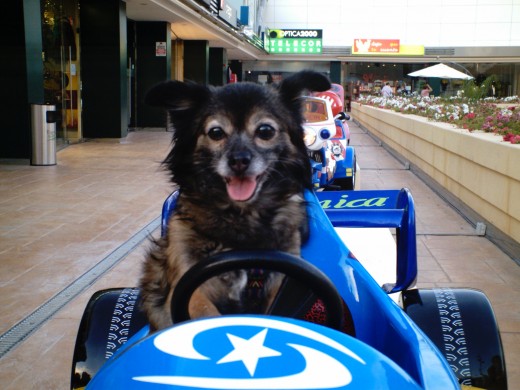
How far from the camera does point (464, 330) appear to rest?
2549mm

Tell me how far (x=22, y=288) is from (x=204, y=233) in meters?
3.22

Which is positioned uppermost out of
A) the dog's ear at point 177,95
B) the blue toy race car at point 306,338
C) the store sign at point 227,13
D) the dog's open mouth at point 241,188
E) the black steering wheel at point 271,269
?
the store sign at point 227,13

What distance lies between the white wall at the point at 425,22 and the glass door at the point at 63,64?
110ft

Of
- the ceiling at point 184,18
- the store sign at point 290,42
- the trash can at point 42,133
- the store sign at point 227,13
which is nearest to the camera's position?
the trash can at point 42,133

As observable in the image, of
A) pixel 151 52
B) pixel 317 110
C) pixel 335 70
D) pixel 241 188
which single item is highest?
pixel 335 70

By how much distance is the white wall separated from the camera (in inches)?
1866

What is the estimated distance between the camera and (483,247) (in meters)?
6.67

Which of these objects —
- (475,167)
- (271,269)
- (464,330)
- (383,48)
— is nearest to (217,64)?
(383,48)

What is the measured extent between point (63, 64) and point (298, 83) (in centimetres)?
1507

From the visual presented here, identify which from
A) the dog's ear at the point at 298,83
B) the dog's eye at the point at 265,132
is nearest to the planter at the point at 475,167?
the dog's ear at the point at 298,83

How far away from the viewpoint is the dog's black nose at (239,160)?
6.94 feet

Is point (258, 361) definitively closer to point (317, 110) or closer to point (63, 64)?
point (317, 110)

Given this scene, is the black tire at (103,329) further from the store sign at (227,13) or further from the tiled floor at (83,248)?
the store sign at (227,13)

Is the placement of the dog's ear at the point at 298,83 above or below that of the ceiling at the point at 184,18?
below
